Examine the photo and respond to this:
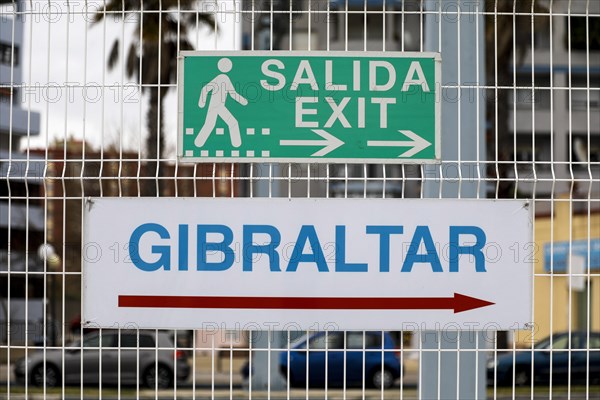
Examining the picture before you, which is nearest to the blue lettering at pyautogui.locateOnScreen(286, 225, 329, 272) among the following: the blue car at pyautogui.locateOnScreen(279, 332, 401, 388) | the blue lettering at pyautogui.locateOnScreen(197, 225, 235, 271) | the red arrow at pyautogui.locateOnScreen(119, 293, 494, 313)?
the red arrow at pyautogui.locateOnScreen(119, 293, 494, 313)

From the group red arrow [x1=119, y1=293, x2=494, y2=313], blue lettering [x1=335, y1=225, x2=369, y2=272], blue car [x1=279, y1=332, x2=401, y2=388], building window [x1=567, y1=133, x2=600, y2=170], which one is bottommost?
blue car [x1=279, y1=332, x2=401, y2=388]

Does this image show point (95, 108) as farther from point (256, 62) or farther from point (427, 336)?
point (427, 336)

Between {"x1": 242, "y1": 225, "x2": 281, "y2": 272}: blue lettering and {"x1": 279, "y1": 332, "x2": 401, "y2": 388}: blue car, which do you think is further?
{"x1": 279, "y1": 332, "x2": 401, "y2": 388}: blue car

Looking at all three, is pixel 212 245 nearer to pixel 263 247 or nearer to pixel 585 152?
pixel 263 247

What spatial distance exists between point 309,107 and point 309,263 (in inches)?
29.4

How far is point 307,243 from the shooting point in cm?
507

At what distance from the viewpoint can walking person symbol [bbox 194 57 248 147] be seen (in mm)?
5051

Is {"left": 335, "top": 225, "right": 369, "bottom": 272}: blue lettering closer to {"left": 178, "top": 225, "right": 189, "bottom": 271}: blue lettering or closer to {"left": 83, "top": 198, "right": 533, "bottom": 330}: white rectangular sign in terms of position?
{"left": 83, "top": 198, "right": 533, "bottom": 330}: white rectangular sign

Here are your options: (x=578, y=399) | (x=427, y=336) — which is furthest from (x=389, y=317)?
(x=578, y=399)

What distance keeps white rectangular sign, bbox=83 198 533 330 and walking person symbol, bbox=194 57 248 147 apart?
0.32 meters

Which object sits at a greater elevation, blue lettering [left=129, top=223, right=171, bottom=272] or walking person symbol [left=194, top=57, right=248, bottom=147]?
walking person symbol [left=194, top=57, right=248, bottom=147]

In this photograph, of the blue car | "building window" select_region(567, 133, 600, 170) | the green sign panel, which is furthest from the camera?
the blue car

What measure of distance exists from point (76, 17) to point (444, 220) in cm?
209

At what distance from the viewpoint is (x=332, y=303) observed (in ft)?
16.6
